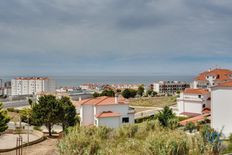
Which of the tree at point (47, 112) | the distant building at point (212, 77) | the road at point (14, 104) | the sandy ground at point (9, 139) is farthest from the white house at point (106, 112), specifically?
the road at point (14, 104)

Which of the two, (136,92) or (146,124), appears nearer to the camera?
(146,124)

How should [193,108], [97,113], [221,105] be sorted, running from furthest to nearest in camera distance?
[193,108]
[97,113]
[221,105]

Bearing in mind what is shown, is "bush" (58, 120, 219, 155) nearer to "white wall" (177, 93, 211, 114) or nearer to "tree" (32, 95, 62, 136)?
"tree" (32, 95, 62, 136)

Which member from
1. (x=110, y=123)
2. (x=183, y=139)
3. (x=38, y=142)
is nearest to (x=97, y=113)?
(x=110, y=123)

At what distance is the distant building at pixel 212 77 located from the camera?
6305cm

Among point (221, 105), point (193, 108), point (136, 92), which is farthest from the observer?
point (136, 92)

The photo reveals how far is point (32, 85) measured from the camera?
162375 mm

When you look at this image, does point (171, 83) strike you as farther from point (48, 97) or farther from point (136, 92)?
point (48, 97)

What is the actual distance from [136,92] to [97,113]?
229 feet

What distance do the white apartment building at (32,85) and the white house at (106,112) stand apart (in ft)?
368

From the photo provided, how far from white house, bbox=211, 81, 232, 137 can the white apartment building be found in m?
124

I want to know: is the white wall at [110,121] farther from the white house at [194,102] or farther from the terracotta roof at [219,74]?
the terracotta roof at [219,74]

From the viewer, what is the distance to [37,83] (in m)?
158

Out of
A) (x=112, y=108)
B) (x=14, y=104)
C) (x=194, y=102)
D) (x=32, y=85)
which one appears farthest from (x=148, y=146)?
(x=32, y=85)
